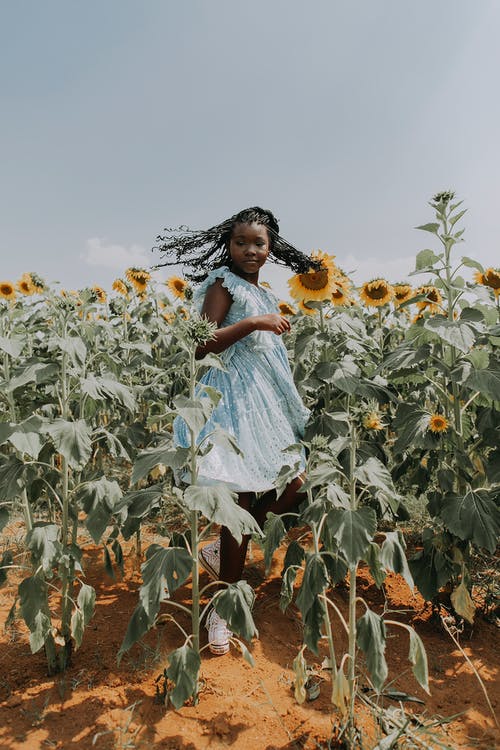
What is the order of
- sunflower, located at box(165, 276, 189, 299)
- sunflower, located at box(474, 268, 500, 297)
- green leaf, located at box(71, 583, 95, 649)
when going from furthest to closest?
sunflower, located at box(165, 276, 189, 299)
sunflower, located at box(474, 268, 500, 297)
green leaf, located at box(71, 583, 95, 649)

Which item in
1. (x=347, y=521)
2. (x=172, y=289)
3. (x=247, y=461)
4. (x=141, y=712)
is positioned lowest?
(x=141, y=712)

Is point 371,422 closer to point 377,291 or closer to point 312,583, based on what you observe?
point 312,583

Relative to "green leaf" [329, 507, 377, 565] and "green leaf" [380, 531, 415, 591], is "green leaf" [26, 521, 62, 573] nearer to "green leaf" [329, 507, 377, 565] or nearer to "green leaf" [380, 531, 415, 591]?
"green leaf" [329, 507, 377, 565]

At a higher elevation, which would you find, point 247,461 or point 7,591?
point 247,461

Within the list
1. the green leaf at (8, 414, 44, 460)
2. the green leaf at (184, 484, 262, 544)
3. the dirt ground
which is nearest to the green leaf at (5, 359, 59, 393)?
the green leaf at (8, 414, 44, 460)

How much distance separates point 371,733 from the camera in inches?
75.4

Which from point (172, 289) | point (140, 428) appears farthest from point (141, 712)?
point (172, 289)

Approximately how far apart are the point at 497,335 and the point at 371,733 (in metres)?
1.95

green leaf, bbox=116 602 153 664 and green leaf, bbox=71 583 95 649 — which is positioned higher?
green leaf, bbox=71 583 95 649

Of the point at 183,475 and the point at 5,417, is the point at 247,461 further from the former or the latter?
the point at 5,417

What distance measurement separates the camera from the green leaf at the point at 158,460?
76.7 inches

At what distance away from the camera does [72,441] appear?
196cm

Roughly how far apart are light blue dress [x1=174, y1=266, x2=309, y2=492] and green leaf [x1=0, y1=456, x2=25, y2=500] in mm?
683

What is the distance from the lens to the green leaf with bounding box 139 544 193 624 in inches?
69.9
